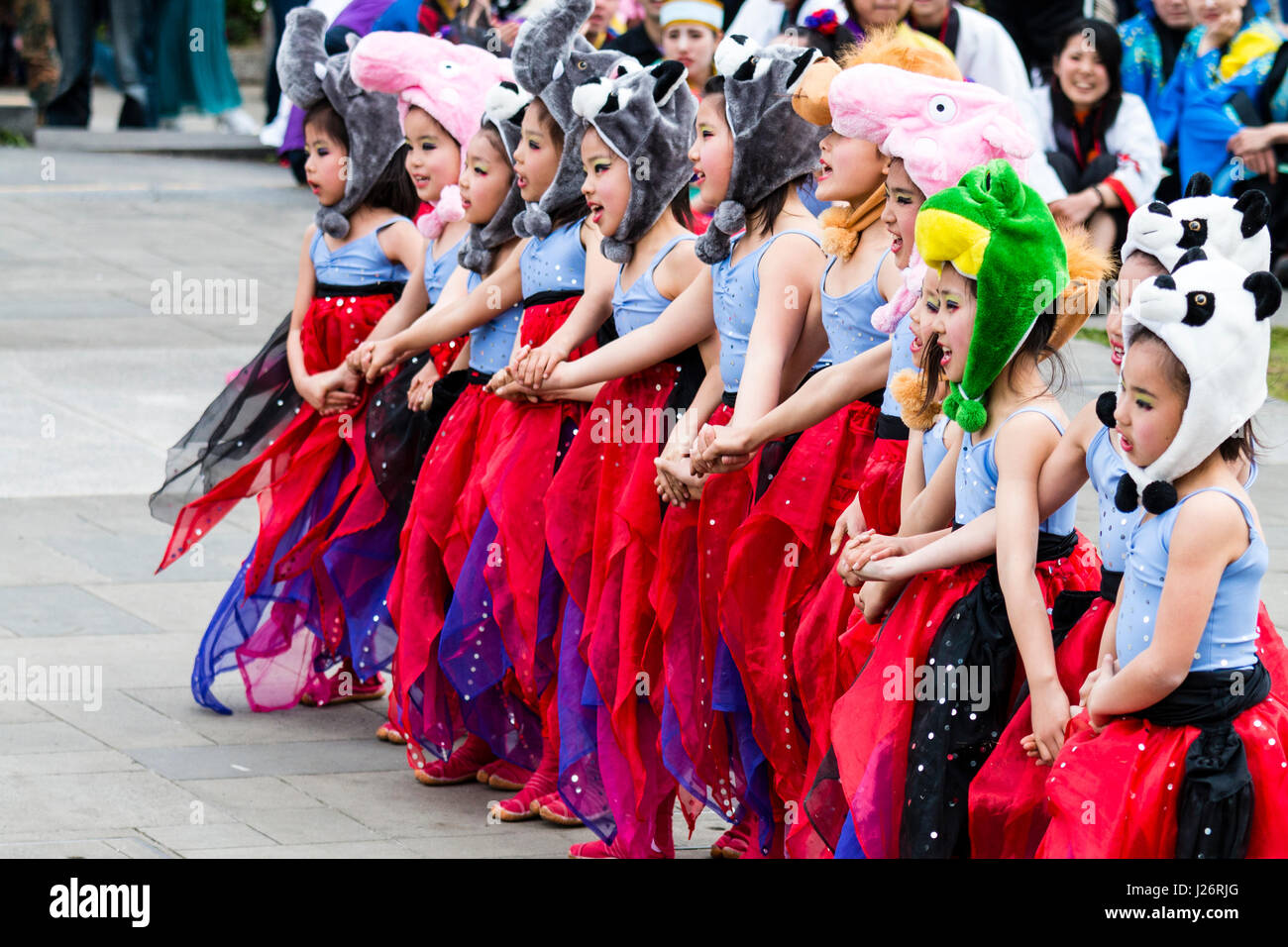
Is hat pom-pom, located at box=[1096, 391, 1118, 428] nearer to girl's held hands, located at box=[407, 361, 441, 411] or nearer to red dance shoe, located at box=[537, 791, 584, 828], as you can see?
red dance shoe, located at box=[537, 791, 584, 828]

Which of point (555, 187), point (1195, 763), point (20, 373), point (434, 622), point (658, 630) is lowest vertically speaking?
point (20, 373)

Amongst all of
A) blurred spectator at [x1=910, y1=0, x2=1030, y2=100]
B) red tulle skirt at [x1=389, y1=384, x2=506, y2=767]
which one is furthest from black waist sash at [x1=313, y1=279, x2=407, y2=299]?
blurred spectator at [x1=910, y1=0, x2=1030, y2=100]

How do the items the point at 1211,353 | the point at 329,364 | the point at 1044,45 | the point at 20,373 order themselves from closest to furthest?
1. the point at 1211,353
2. the point at 329,364
3. the point at 20,373
4. the point at 1044,45

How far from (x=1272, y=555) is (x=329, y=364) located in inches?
138

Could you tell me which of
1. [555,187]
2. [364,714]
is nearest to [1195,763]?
[555,187]

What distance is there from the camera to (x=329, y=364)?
5.75m

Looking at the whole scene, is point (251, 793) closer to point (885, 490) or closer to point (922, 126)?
point (885, 490)

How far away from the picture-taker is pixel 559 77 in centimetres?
491

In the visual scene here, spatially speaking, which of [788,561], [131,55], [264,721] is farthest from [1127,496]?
[131,55]

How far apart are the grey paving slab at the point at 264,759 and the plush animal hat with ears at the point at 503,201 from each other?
1.37 meters

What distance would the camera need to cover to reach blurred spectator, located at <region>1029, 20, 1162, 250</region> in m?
9.52

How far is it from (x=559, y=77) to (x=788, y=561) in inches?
58.3

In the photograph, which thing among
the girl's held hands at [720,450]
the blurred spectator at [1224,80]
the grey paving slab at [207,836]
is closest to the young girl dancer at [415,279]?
the grey paving slab at [207,836]
